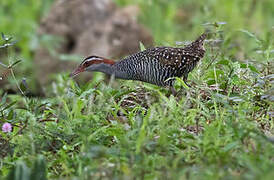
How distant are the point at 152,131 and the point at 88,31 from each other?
22.4 ft

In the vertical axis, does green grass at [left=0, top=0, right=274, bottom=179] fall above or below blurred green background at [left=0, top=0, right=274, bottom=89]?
below

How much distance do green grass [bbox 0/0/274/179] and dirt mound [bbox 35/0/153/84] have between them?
405 cm

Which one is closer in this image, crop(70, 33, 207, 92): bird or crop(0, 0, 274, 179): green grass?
crop(0, 0, 274, 179): green grass

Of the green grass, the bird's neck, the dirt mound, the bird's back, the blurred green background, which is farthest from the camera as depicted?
the blurred green background

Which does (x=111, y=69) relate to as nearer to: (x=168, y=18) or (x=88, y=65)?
(x=88, y=65)

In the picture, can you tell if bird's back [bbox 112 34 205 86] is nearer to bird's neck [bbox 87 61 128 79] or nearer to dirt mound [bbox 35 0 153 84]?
bird's neck [bbox 87 61 128 79]

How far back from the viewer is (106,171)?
11.7 ft

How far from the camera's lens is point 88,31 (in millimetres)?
10617

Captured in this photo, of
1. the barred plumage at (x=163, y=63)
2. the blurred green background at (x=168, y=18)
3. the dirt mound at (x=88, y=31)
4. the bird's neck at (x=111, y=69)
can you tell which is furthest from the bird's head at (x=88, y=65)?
the blurred green background at (x=168, y=18)

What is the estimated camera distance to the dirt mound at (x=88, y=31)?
1034cm

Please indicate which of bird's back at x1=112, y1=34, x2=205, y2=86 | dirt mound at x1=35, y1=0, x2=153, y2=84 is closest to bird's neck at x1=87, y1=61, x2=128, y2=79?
bird's back at x1=112, y1=34, x2=205, y2=86

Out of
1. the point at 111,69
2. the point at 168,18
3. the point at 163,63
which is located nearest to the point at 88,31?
the point at 168,18

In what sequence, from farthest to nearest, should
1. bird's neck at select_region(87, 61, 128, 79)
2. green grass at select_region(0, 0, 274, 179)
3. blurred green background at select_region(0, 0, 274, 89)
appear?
blurred green background at select_region(0, 0, 274, 89), bird's neck at select_region(87, 61, 128, 79), green grass at select_region(0, 0, 274, 179)

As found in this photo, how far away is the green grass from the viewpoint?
3.55m
